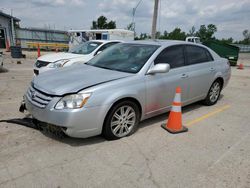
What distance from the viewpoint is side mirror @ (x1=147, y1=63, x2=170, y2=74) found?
3.47 meters

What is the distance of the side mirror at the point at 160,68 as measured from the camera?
3471 millimetres

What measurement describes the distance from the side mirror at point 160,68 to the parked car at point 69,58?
407cm

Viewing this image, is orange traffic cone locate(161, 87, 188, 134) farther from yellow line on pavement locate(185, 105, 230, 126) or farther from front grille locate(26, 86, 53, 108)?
front grille locate(26, 86, 53, 108)

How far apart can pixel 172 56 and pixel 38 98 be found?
265 cm

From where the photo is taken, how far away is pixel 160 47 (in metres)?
4.01

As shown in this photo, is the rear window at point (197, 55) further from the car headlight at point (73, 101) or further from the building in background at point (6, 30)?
the building in background at point (6, 30)

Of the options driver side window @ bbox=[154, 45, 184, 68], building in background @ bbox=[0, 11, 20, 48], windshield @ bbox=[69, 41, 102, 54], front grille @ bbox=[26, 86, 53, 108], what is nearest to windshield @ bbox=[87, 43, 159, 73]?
driver side window @ bbox=[154, 45, 184, 68]

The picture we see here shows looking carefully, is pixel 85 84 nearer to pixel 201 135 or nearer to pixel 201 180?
pixel 201 180

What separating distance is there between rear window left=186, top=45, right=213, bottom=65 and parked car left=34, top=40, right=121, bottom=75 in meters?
3.82

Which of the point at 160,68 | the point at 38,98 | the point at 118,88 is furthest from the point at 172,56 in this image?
the point at 38,98

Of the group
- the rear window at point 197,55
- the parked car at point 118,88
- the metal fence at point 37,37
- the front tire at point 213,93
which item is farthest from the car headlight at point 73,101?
the metal fence at point 37,37

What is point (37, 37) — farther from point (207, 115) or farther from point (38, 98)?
point (207, 115)

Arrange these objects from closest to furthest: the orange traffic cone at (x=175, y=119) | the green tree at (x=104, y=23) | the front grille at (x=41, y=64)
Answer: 1. the orange traffic cone at (x=175, y=119)
2. the front grille at (x=41, y=64)
3. the green tree at (x=104, y=23)

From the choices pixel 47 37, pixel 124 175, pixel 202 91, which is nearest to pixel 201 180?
pixel 124 175
